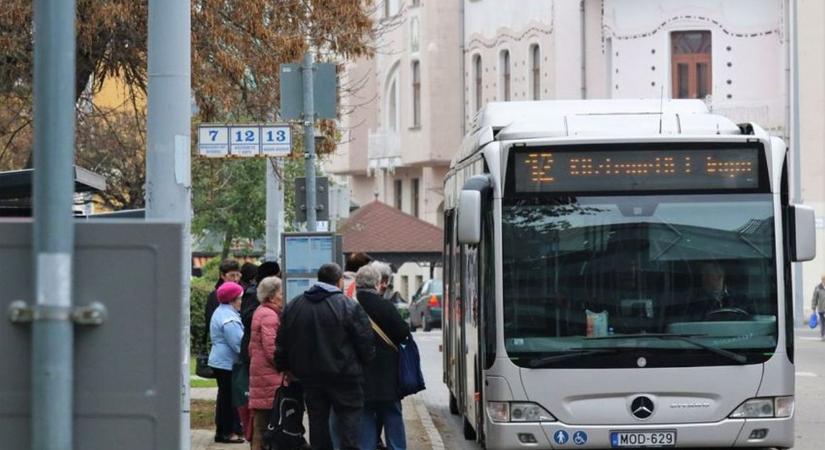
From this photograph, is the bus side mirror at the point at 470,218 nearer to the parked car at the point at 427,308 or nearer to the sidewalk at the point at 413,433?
the sidewalk at the point at 413,433

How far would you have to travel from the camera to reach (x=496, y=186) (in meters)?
13.1

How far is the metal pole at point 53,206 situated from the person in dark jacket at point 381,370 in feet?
27.9

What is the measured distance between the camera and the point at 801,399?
22.4m

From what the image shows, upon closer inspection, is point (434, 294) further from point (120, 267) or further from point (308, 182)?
point (120, 267)

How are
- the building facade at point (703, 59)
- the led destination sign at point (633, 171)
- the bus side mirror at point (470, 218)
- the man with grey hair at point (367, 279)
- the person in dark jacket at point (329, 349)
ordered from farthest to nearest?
1. the building facade at point (703, 59)
2. the man with grey hair at point (367, 279)
3. the led destination sign at point (633, 171)
4. the bus side mirror at point (470, 218)
5. the person in dark jacket at point (329, 349)

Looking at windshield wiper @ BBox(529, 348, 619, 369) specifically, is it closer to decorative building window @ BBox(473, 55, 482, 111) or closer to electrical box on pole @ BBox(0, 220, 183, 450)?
electrical box on pole @ BBox(0, 220, 183, 450)

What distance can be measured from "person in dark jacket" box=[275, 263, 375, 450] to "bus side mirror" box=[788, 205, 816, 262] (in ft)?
10.6

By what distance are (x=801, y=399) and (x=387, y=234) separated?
2607cm

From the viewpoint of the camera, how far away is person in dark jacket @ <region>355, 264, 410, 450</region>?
13.2m

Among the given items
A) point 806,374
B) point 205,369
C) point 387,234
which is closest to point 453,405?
point 205,369

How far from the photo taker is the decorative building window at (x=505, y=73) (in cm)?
5509

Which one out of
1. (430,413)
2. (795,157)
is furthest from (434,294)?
(430,413)

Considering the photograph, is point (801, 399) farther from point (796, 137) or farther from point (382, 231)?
point (382, 231)

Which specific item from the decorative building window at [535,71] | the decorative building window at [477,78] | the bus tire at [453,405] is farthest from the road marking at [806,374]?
the decorative building window at [477,78]
